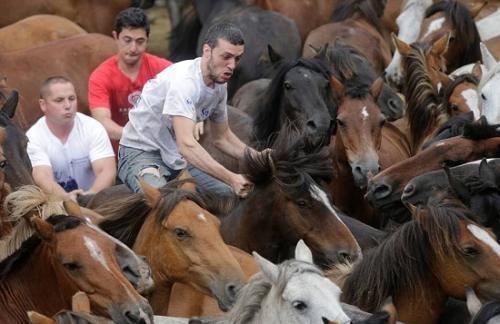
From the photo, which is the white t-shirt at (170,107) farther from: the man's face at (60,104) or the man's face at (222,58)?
the man's face at (60,104)

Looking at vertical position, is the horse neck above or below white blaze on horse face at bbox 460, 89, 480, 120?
above

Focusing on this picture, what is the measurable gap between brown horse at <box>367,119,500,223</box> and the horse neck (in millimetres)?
2187

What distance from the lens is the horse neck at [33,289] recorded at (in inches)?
260

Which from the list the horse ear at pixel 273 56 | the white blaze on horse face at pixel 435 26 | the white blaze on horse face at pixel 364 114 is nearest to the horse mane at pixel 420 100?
the white blaze on horse face at pixel 364 114

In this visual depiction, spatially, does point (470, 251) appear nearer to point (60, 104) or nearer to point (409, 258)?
point (409, 258)

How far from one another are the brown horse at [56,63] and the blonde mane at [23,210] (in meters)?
4.62

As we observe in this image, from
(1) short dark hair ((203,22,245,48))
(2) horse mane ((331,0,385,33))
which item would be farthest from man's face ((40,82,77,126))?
(2) horse mane ((331,0,385,33))

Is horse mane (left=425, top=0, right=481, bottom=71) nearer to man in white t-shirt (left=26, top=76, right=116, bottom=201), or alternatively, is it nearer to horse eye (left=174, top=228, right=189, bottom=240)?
man in white t-shirt (left=26, top=76, right=116, bottom=201)

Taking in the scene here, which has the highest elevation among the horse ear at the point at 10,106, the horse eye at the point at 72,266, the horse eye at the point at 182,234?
the horse eye at the point at 72,266

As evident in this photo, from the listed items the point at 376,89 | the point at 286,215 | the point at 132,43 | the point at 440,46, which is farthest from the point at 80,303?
the point at 440,46

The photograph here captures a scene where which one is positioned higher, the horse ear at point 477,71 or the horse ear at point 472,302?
the horse ear at point 472,302

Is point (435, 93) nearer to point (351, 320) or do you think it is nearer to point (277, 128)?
point (277, 128)

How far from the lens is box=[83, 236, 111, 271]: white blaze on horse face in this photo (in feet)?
20.9

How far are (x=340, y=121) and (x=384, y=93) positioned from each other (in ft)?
5.28
